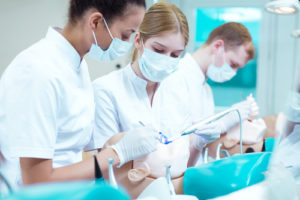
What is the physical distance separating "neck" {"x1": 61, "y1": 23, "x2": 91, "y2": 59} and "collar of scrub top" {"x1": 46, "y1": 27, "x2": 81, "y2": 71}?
13 mm

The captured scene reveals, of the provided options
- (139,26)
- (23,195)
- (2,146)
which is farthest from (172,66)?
(23,195)

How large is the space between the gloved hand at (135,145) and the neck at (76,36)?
30 cm

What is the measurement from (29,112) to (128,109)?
0.35 metres

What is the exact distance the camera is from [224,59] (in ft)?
3.68

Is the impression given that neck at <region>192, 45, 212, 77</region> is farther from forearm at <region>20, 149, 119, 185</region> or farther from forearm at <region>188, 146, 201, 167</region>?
forearm at <region>20, 149, 119, 185</region>

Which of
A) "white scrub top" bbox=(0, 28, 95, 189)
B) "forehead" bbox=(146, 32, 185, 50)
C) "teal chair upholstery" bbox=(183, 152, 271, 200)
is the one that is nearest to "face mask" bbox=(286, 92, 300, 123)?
"teal chair upholstery" bbox=(183, 152, 271, 200)

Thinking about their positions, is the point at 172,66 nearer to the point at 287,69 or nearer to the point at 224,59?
the point at 224,59

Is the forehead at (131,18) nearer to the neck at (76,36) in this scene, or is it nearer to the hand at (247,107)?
the neck at (76,36)

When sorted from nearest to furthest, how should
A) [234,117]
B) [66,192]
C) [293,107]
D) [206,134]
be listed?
1. [66,192]
2. [293,107]
3. [206,134]
4. [234,117]

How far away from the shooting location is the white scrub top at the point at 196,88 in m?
1.12

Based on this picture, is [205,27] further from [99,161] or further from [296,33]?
[99,161]

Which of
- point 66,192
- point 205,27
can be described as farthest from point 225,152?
point 66,192

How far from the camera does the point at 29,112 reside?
2.28ft

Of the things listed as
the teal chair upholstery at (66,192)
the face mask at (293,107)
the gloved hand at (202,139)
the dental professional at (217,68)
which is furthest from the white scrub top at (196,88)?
the teal chair upholstery at (66,192)
